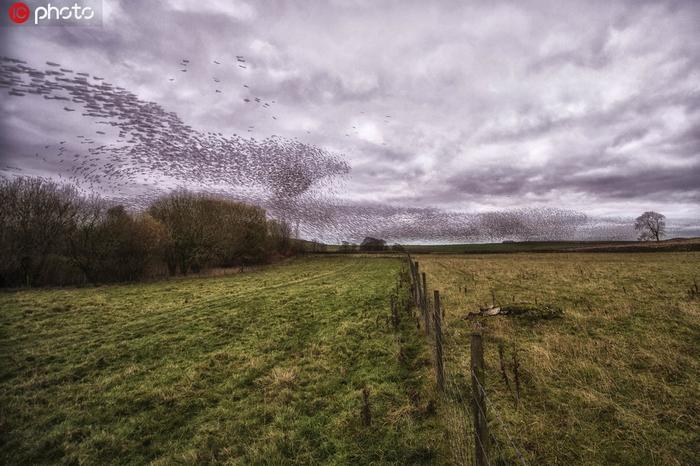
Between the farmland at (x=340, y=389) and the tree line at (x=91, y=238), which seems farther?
the tree line at (x=91, y=238)

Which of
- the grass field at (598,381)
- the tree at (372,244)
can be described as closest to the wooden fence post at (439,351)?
the grass field at (598,381)

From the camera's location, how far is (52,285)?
29.0 m

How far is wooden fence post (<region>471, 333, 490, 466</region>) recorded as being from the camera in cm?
343

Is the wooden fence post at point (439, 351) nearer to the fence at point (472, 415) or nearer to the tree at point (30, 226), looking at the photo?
the fence at point (472, 415)

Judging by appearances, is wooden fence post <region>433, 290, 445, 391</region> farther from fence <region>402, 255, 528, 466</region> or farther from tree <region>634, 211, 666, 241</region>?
tree <region>634, 211, 666, 241</region>

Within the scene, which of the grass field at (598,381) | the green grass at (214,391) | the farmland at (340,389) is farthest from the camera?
the green grass at (214,391)

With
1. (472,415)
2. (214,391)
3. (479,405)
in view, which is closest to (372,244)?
(214,391)

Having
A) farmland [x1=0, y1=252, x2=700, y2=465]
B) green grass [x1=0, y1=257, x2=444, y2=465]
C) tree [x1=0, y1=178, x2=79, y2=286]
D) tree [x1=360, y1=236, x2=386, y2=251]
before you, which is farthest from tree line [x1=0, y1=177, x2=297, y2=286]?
tree [x1=360, y1=236, x2=386, y2=251]

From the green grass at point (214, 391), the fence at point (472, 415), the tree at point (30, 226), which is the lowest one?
the green grass at point (214, 391)

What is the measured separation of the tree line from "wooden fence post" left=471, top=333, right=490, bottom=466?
38.9 metres

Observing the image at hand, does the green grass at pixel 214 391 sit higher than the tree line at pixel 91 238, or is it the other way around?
the tree line at pixel 91 238

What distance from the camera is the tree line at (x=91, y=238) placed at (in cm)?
2844

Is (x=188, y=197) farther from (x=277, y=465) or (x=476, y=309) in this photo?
(x=277, y=465)

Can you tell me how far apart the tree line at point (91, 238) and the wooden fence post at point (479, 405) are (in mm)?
38908
